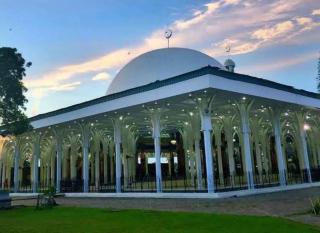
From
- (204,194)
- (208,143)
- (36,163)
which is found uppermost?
(208,143)

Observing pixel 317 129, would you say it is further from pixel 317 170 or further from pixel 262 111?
pixel 262 111

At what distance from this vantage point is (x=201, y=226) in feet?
35.7

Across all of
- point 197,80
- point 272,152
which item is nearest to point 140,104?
point 197,80

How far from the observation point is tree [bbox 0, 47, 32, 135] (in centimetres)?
2297

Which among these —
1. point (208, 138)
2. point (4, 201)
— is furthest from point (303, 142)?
point (4, 201)

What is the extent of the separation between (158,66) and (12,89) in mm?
16721

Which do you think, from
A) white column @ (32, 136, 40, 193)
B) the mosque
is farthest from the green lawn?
white column @ (32, 136, 40, 193)

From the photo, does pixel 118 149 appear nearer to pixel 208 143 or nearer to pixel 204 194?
pixel 208 143

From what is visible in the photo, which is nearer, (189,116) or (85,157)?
(85,157)

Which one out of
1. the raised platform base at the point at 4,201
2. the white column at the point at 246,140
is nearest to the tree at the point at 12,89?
the raised platform base at the point at 4,201

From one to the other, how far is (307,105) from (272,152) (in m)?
31.5

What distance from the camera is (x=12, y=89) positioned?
23.2 m

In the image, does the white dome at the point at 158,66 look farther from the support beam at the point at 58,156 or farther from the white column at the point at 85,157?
the support beam at the point at 58,156

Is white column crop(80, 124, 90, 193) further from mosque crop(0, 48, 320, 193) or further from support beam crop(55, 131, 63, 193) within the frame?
support beam crop(55, 131, 63, 193)
